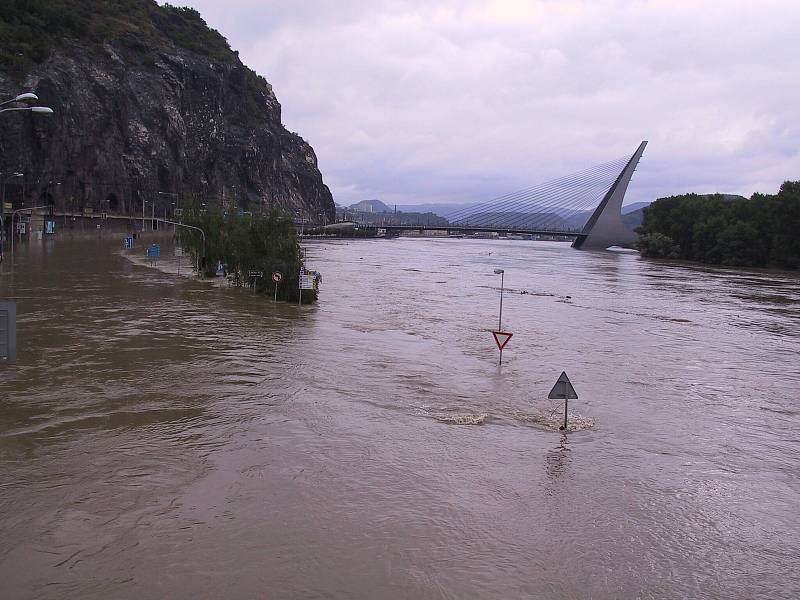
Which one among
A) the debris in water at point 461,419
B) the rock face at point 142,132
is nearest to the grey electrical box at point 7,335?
the debris in water at point 461,419

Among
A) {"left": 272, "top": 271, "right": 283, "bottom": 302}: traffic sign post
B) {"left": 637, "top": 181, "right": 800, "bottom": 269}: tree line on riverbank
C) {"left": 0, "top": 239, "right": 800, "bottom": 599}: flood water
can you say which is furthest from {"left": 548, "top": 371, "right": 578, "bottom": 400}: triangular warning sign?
{"left": 637, "top": 181, "right": 800, "bottom": 269}: tree line on riverbank

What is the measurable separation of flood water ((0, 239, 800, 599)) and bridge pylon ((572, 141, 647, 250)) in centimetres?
9768

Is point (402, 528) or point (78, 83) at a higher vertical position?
point (78, 83)

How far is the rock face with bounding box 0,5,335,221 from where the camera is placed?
3364 inches

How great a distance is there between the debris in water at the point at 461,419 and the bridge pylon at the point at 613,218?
4423 inches

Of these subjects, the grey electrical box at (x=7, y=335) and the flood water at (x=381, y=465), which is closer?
the flood water at (x=381, y=465)

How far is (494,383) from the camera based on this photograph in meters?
19.1

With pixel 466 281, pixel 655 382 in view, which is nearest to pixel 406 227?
pixel 466 281

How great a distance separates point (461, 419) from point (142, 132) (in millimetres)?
109697

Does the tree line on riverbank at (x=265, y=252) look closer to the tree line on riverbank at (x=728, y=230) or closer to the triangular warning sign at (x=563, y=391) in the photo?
the triangular warning sign at (x=563, y=391)

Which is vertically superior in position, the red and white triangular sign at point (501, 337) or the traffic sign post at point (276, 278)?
the traffic sign post at point (276, 278)

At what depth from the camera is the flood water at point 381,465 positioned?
27.6ft

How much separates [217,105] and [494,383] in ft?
430

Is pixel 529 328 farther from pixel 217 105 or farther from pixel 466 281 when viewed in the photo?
pixel 217 105
